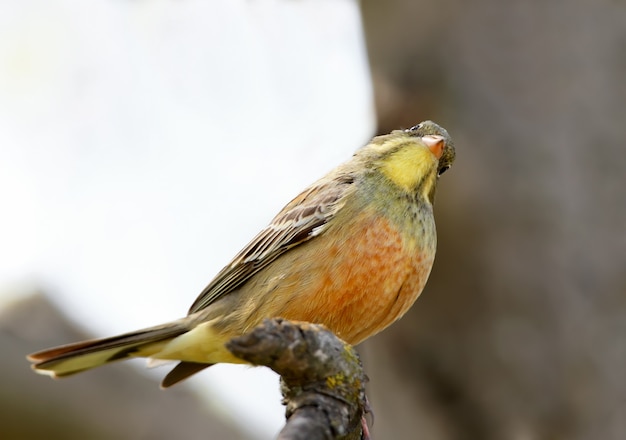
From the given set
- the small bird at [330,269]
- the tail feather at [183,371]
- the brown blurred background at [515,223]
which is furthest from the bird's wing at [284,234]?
the brown blurred background at [515,223]

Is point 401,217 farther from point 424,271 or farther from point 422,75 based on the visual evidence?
point 422,75

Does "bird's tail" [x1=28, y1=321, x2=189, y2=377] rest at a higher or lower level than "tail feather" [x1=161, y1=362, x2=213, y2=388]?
higher

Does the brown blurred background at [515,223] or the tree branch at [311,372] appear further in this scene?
the brown blurred background at [515,223]

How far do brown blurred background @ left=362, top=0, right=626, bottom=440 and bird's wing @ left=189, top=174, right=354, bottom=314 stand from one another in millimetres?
867

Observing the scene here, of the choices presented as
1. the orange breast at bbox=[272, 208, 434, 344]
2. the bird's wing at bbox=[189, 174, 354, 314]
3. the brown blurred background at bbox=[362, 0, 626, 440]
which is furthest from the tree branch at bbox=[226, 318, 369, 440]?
the brown blurred background at bbox=[362, 0, 626, 440]

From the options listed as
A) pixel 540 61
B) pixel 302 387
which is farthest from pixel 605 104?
pixel 302 387

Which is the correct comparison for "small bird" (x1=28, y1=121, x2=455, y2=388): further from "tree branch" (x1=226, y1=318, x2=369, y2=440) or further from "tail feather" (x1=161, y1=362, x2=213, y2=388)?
"tree branch" (x1=226, y1=318, x2=369, y2=440)

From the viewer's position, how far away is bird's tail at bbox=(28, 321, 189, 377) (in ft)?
11.8

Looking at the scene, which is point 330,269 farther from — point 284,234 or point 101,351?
point 101,351

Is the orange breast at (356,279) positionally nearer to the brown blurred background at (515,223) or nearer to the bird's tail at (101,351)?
the bird's tail at (101,351)

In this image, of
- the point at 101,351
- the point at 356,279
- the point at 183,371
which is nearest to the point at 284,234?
the point at 356,279

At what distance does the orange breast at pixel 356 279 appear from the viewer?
141 inches

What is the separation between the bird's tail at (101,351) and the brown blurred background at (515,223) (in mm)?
1590

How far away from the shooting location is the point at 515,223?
15.6 feet
